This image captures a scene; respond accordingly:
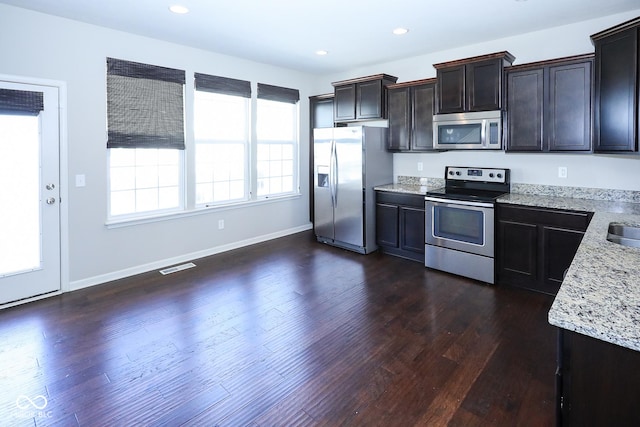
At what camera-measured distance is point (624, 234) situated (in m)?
2.55

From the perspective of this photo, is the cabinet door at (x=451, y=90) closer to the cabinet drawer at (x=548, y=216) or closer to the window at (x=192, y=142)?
the cabinet drawer at (x=548, y=216)

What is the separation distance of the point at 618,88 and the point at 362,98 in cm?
310

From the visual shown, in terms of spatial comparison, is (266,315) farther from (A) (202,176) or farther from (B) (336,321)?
(A) (202,176)

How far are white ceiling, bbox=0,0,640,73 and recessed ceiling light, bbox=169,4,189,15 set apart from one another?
6 centimetres

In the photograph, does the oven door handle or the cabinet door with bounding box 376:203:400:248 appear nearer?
the oven door handle

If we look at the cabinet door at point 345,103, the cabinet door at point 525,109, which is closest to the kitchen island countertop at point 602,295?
the cabinet door at point 525,109

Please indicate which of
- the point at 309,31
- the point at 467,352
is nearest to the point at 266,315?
the point at 467,352

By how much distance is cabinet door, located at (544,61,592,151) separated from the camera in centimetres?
345

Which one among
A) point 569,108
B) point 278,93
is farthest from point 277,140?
point 569,108

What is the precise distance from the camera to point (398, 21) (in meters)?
3.69

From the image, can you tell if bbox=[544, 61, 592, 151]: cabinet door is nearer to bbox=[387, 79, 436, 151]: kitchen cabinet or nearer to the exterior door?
bbox=[387, 79, 436, 151]: kitchen cabinet

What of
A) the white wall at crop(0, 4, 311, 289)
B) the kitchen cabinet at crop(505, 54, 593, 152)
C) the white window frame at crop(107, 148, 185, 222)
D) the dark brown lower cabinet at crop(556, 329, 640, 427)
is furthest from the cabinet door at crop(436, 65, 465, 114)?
the dark brown lower cabinet at crop(556, 329, 640, 427)

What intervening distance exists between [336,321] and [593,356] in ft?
6.87

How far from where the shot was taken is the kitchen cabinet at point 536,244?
3402mm
